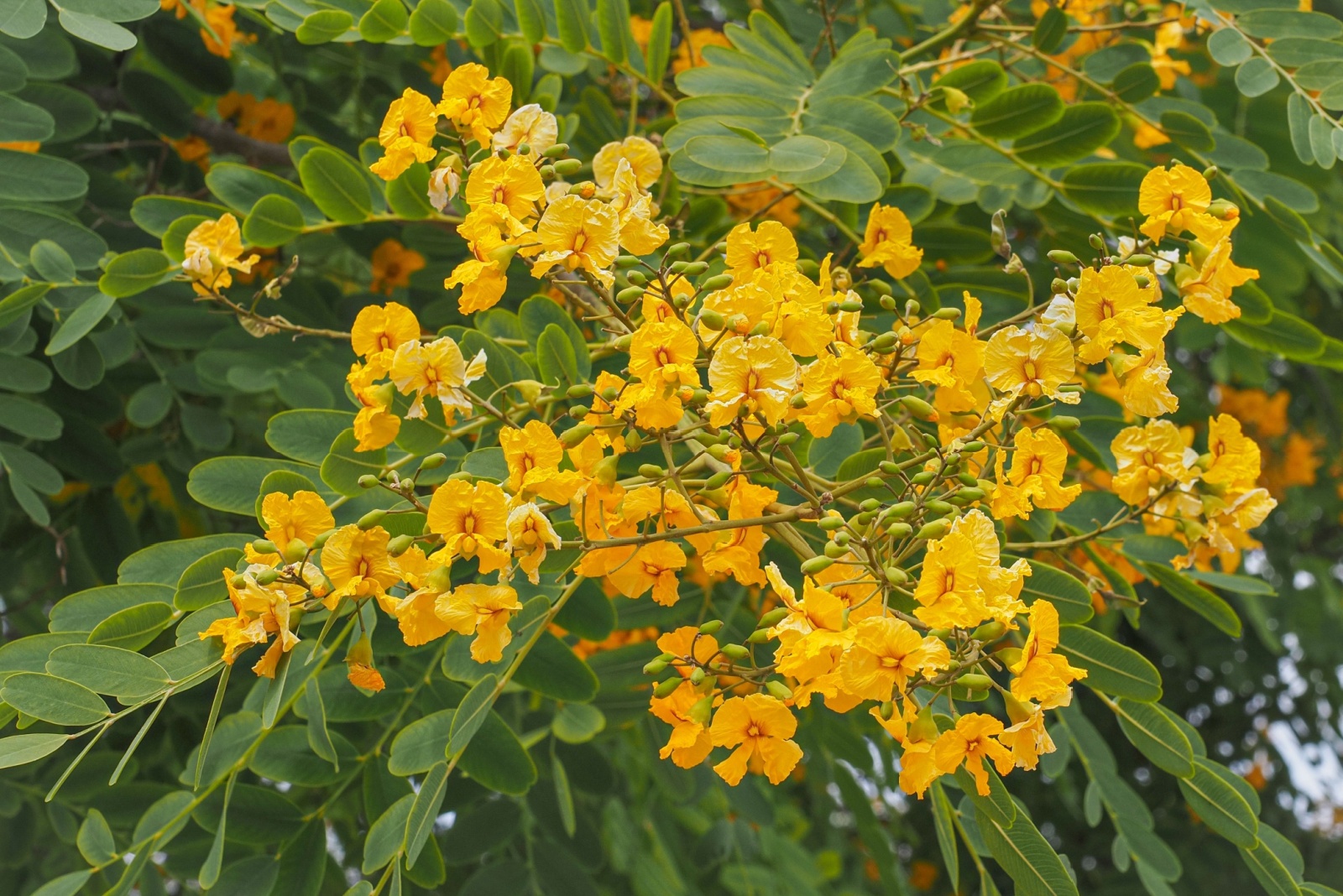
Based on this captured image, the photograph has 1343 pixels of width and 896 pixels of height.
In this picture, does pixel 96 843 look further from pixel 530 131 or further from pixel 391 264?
pixel 391 264

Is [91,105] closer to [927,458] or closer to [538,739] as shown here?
[538,739]

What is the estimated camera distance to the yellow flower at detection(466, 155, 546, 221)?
1.19 meters

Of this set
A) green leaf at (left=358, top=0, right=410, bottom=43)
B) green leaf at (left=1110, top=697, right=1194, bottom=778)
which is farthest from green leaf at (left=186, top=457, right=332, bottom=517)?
green leaf at (left=1110, top=697, right=1194, bottom=778)

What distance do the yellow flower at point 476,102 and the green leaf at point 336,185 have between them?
0.35m

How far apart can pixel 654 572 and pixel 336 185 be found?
81 cm

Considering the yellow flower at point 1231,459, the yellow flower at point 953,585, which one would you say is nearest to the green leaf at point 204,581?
the yellow flower at point 953,585

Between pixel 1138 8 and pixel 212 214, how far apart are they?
157cm

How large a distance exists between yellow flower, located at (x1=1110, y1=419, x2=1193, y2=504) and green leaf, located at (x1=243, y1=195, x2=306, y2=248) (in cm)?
112

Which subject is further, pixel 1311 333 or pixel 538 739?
pixel 538 739

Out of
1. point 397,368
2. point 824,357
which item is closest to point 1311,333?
point 824,357

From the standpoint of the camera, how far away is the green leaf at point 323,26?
1532 mm

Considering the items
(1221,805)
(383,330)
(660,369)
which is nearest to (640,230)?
(660,369)

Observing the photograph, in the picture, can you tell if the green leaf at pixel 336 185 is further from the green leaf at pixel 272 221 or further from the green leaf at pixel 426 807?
the green leaf at pixel 426 807

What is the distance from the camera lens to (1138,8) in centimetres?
195
